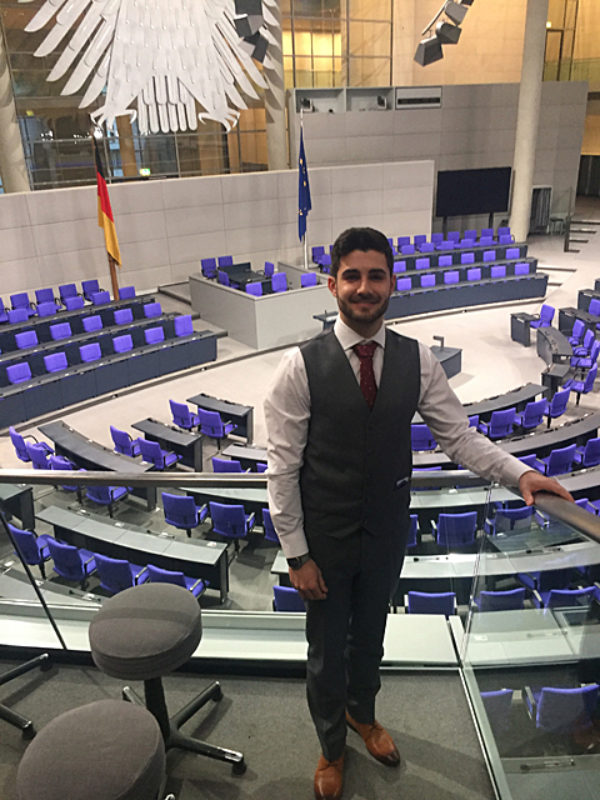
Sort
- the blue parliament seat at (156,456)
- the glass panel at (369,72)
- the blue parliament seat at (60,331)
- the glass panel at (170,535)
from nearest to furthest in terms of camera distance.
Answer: the glass panel at (170,535), the blue parliament seat at (156,456), the blue parliament seat at (60,331), the glass panel at (369,72)

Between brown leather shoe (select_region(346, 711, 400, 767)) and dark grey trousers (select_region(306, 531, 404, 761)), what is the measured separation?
4.3 inches

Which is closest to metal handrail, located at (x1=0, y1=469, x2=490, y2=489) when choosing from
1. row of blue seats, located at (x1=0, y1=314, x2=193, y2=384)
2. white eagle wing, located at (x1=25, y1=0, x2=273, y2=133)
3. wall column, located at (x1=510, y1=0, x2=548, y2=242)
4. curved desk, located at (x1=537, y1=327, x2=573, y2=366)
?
row of blue seats, located at (x1=0, y1=314, x2=193, y2=384)

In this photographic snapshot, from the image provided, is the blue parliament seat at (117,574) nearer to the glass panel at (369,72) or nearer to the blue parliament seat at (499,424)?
the blue parliament seat at (499,424)

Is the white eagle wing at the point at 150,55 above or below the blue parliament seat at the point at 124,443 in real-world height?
above

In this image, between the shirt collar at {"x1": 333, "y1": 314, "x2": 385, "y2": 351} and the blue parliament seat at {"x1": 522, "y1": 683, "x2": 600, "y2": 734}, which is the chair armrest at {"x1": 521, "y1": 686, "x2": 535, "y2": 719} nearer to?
the blue parliament seat at {"x1": 522, "y1": 683, "x2": 600, "y2": 734}

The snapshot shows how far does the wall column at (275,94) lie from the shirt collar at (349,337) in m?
19.1

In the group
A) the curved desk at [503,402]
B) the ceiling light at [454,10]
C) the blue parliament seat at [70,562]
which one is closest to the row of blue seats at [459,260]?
the ceiling light at [454,10]

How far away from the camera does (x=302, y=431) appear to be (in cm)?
213

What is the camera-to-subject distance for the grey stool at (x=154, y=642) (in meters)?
2.22

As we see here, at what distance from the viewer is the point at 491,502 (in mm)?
2648

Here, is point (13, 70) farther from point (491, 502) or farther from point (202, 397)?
point (491, 502)

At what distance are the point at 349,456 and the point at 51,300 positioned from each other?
1579 centimetres

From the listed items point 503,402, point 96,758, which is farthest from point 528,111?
point 96,758

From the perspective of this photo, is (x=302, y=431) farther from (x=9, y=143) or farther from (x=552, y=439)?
(x=9, y=143)
